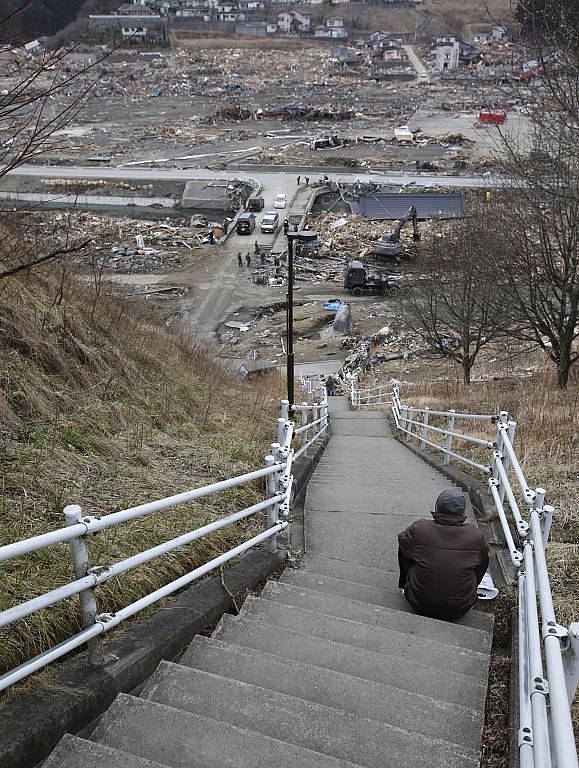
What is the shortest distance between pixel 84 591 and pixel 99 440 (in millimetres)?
3648

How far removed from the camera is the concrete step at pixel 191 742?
2.39 m

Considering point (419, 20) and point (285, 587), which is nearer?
point (285, 587)

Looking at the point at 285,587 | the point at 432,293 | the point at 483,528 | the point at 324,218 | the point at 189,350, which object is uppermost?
the point at 285,587

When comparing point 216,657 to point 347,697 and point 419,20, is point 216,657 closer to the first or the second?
point 347,697

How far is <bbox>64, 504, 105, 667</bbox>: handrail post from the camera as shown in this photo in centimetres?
258

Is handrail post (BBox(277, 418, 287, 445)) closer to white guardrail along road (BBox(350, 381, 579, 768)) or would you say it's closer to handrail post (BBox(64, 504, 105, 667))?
white guardrail along road (BBox(350, 381, 579, 768))

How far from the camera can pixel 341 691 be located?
3.00 metres

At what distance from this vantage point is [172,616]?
344 centimetres

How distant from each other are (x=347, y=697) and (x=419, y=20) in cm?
17510

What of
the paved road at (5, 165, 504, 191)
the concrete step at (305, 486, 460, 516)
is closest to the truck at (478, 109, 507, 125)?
the paved road at (5, 165, 504, 191)

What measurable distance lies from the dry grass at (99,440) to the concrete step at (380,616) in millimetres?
642

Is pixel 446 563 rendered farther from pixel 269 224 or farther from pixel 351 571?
pixel 269 224

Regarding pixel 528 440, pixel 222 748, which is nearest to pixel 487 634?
pixel 222 748

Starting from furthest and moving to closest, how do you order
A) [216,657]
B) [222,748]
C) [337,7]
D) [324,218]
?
[337,7]
[324,218]
[216,657]
[222,748]
